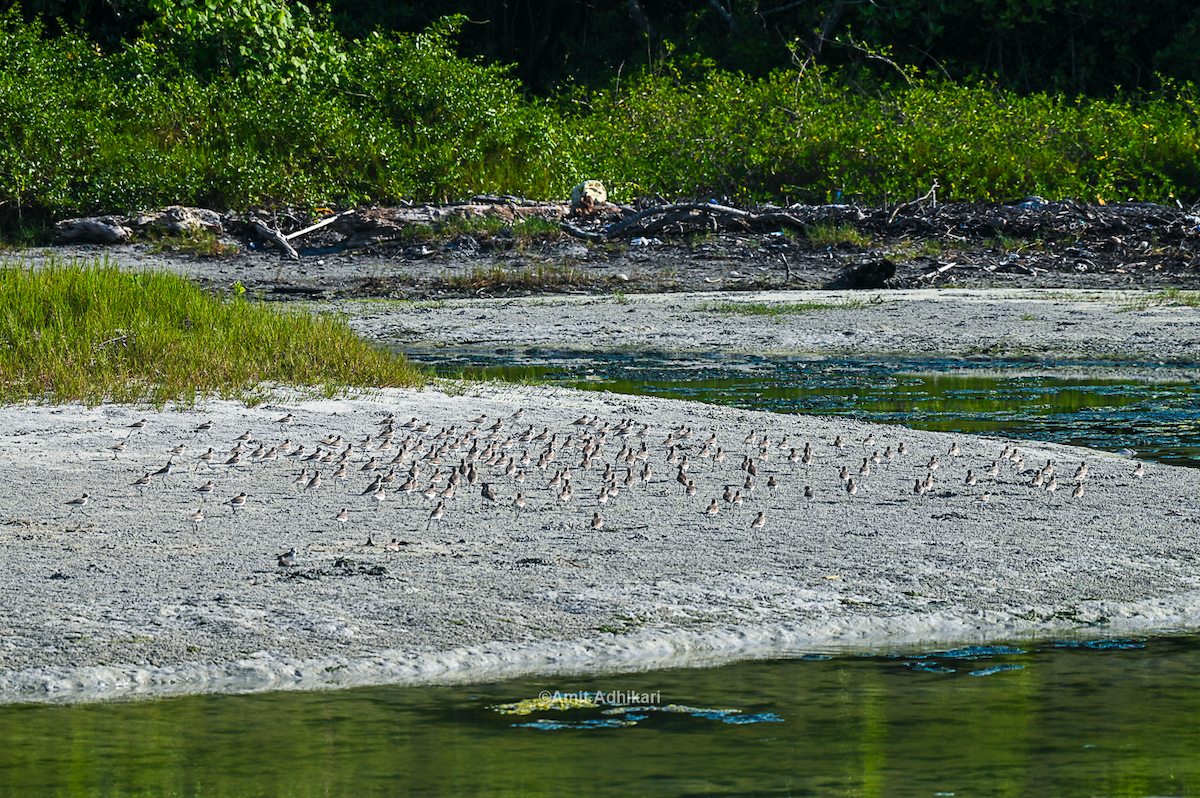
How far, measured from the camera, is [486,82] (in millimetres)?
22312

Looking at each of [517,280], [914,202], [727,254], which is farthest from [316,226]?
[914,202]

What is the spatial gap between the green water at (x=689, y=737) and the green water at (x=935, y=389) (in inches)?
165

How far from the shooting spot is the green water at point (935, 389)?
30.6ft

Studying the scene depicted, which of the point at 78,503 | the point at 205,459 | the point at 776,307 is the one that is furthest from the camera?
the point at 776,307

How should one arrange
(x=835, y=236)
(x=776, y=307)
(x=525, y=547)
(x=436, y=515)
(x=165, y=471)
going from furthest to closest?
A: (x=835, y=236)
(x=776, y=307)
(x=165, y=471)
(x=436, y=515)
(x=525, y=547)

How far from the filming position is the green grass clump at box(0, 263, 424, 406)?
9508 millimetres

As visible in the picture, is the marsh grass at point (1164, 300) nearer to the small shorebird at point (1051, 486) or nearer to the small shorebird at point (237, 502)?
the small shorebird at point (1051, 486)

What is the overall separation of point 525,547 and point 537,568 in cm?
34

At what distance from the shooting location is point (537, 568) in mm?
5438

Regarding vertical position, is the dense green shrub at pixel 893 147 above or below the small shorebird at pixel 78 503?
above

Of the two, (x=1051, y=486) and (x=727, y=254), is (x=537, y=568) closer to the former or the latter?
(x=1051, y=486)

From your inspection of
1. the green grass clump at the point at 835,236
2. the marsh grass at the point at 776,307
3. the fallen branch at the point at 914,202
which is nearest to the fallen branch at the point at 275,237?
the marsh grass at the point at 776,307

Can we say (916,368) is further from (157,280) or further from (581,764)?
(581,764)

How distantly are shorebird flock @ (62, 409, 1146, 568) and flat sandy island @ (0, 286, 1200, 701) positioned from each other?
24 millimetres
